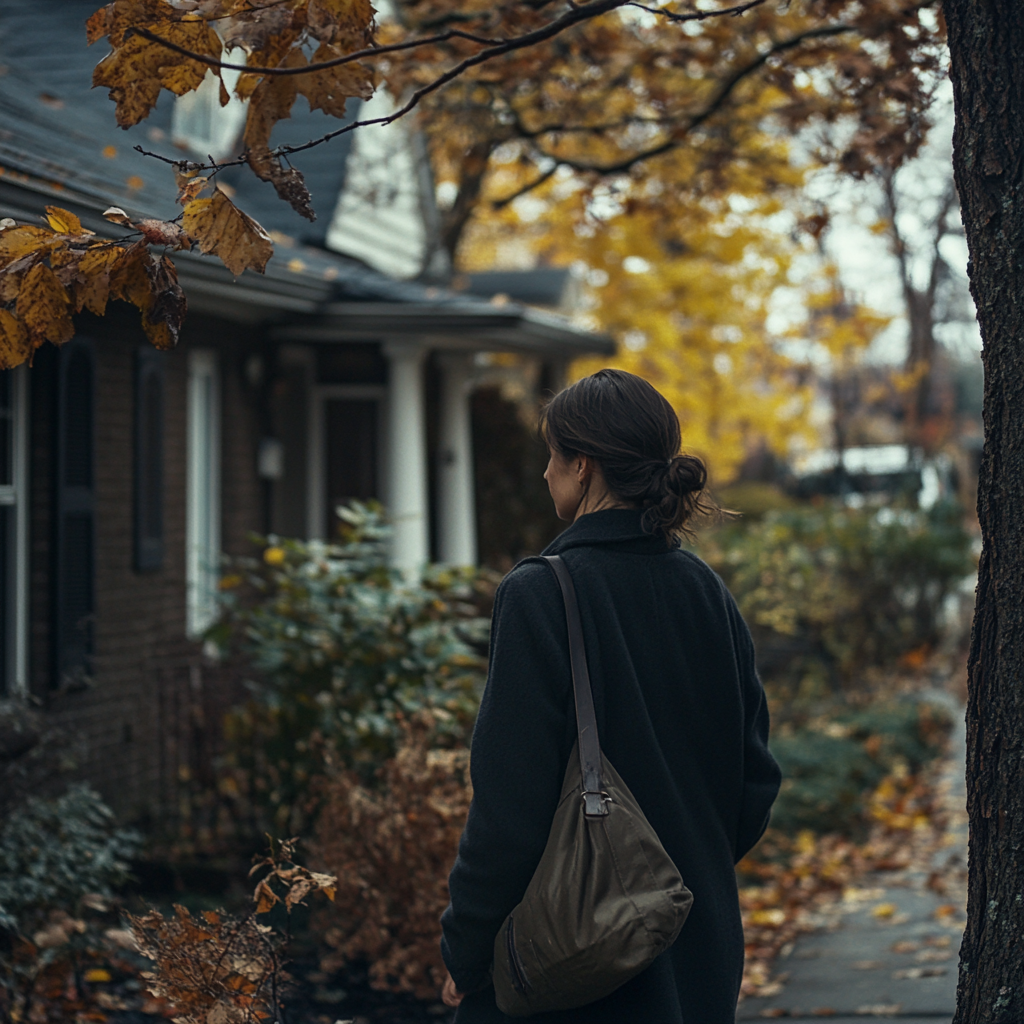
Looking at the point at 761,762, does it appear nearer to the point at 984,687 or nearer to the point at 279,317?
the point at 984,687

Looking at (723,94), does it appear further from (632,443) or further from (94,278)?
(632,443)

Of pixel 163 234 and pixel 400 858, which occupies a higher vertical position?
pixel 163 234

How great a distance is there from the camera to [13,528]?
611 cm

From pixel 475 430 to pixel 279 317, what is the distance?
10.5 ft

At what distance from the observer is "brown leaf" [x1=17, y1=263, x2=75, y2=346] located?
2.70 metres

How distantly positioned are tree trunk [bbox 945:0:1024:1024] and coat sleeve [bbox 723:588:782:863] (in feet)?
1.58

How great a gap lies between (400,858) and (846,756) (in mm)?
5404

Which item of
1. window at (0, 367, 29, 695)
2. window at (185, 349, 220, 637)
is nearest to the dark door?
window at (185, 349, 220, 637)

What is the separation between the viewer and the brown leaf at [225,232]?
271 cm

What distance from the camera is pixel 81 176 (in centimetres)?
619

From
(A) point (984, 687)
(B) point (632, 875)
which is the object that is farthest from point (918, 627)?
(B) point (632, 875)

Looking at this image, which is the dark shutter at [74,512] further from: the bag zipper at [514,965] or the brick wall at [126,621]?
the bag zipper at [514,965]

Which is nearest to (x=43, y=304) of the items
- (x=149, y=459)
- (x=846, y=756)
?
(x=149, y=459)

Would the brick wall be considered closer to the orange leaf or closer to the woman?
the orange leaf
